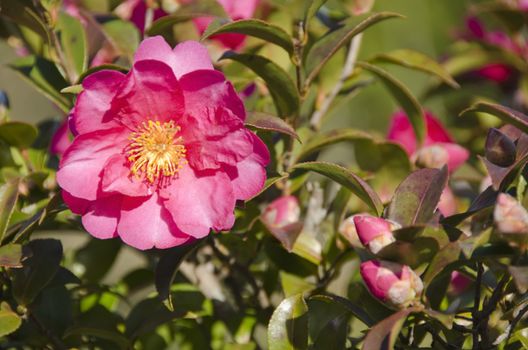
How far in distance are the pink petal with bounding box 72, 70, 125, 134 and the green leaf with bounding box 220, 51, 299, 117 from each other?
155 millimetres

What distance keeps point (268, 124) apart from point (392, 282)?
0.71 ft

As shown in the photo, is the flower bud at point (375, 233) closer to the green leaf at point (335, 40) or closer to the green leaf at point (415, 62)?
the green leaf at point (335, 40)

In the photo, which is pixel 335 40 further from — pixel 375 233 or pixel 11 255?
pixel 11 255

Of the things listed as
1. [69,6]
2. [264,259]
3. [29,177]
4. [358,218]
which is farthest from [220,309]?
[69,6]

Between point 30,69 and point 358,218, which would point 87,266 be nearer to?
point 30,69

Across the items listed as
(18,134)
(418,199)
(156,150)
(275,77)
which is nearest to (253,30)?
(275,77)

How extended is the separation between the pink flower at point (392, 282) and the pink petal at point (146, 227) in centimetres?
23

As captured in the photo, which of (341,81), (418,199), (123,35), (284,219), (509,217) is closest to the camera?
(509,217)

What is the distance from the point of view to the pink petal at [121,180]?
3.18 ft

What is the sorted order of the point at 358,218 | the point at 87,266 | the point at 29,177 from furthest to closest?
the point at 87,266 < the point at 29,177 < the point at 358,218

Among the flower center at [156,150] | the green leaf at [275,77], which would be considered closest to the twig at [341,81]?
the green leaf at [275,77]

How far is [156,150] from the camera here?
1.01m

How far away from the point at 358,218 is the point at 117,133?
33cm

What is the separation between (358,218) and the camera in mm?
864
